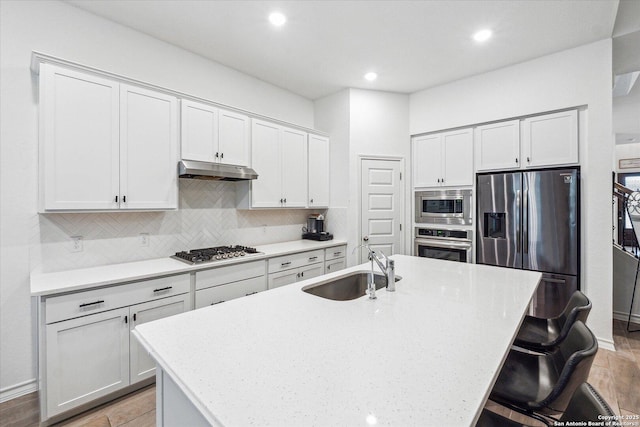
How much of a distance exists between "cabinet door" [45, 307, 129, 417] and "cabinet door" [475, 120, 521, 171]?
3.97 m

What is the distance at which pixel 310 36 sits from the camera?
2.88 m

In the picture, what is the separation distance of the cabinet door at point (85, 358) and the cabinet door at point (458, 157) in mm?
3795

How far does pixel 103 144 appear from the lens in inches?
89.0

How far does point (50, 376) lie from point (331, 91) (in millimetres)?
4071

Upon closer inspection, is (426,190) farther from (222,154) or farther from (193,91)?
(193,91)

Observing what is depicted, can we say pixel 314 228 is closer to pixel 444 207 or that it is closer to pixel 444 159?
pixel 444 207

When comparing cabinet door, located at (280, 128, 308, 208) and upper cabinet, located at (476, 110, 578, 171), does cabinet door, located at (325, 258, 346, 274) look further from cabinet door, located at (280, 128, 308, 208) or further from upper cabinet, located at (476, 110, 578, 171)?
upper cabinet, located at (476, 110, 578, 171)

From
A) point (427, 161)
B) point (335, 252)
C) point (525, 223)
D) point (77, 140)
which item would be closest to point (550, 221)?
point (525, 223)

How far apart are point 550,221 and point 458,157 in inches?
50.2

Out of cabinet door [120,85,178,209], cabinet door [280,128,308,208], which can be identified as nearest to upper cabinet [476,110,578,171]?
cabinet door [280,128,308,208]

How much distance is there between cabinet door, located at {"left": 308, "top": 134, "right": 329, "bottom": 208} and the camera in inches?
160

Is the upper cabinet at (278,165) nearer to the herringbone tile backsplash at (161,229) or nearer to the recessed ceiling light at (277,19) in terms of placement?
the herringbone tile backsplash at (161,229)

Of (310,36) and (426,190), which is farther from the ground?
(310,36)

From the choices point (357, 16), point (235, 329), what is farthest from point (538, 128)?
point (235, 329)
